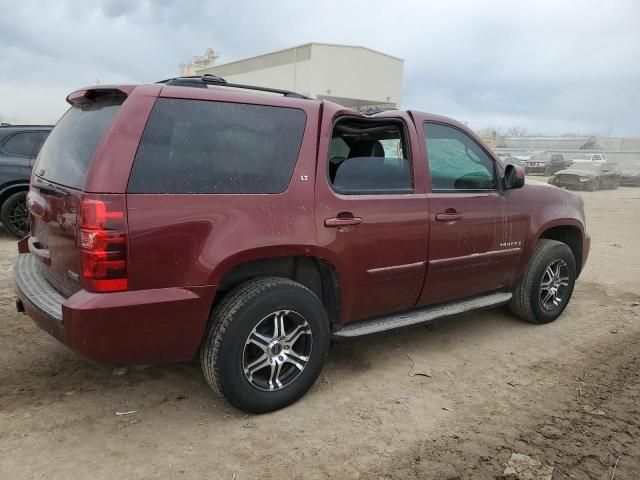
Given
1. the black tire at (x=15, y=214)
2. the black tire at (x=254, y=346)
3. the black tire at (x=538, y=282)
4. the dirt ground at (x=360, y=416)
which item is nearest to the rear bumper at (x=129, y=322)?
the black tire at (x=254, y=346)

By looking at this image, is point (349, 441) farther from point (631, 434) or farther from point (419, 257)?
point (631, 434)

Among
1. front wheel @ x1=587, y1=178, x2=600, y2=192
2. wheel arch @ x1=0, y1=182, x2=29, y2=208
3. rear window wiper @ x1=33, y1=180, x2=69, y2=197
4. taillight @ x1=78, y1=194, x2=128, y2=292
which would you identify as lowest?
front wheel @ x1=587, y1=178, x2=600, y2=192

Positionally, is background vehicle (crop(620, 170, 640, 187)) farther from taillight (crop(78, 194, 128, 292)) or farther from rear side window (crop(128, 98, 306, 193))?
taillight (crop(78, 194, 128, 292))

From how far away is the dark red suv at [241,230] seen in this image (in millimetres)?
2492

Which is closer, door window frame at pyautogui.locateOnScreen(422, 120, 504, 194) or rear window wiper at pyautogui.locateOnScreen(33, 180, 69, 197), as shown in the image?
rear window wiper at pyautogui.locateOnScreen(33, 180, 69, 197)

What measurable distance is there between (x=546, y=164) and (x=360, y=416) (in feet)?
100

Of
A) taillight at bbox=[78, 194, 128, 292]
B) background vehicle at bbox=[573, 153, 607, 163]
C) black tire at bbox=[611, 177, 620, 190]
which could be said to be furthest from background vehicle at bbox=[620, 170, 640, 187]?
taillight at bbox=[78, 194, 128, 292]

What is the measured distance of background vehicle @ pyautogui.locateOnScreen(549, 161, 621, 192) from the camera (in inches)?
920

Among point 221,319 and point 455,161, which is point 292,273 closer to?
point 221,319

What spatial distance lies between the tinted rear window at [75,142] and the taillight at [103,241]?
8.5 inches

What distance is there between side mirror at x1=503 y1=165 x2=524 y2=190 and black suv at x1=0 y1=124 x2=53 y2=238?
664 centimetres

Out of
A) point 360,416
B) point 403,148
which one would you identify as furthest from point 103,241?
point 403,148

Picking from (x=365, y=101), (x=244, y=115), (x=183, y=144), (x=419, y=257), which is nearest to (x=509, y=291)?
(x=419, y=257)

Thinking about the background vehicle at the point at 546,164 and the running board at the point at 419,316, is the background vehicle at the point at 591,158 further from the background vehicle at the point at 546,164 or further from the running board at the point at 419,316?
the running board at the point at 419,316
